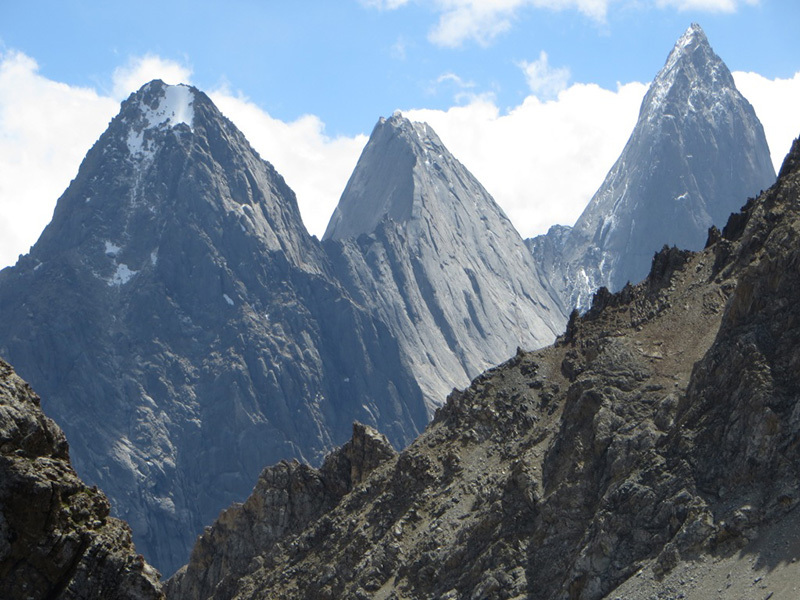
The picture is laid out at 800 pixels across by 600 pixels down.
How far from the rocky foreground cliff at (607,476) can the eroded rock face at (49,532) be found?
44.1m

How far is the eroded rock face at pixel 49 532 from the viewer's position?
2567 cm

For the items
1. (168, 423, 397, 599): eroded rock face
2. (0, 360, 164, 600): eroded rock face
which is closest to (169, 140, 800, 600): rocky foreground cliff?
(168, 423, 397, 599): eroded rock face

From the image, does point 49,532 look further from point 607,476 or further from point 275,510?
point 275,510

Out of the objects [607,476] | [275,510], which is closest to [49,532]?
[607,476]

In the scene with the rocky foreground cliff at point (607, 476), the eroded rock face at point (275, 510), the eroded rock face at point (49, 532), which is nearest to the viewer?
the eroded rock face at point (49, 532)

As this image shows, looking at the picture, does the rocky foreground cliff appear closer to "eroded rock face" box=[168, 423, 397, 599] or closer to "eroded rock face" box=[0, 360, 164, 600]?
"eroded rock face" box=[168, 423, 397, 599]

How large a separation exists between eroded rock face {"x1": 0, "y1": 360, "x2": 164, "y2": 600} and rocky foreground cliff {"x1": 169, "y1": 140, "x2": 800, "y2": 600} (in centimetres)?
4414

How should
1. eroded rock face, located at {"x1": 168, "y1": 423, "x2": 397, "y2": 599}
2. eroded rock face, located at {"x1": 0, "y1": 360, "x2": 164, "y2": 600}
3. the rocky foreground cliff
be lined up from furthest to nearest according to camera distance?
1. eroded rock face, located at {"x1": 168, "y1": 423, "x2": 397, "y2": 599}
2. the rocky foreground cliff
3. eroded rock face, located at {"x1": 0, "y1": 360, "x2": 164, "y2": 600}

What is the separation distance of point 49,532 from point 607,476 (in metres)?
65.6

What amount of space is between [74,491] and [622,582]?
5442 cm

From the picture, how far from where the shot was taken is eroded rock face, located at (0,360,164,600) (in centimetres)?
2567

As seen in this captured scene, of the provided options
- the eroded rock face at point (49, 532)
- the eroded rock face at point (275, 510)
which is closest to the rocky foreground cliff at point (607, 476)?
the eroded rock face at point (275, 510)

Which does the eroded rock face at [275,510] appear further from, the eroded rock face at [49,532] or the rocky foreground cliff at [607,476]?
the eroded rock face at [49,532]

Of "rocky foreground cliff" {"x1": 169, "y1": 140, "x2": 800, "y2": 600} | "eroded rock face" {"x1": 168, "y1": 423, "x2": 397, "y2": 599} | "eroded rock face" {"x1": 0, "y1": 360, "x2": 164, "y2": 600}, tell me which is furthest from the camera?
"eroded rock face" {"x1": 168, "y1": 423, "x2": 397, "y2": 599}
